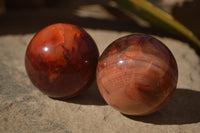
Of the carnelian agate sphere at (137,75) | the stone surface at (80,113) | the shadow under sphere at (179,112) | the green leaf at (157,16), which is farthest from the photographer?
the green leaf at (157,16)

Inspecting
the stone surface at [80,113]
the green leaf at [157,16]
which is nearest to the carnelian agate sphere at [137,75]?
the stone surface at [80,113]

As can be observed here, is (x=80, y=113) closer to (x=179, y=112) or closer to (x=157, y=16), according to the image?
(x=179, y=112)

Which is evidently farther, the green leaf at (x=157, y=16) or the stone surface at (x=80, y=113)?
the green leaf at (x=157, y=16)

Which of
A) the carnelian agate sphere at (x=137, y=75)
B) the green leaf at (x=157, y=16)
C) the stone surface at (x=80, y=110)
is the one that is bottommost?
the stone surface at (x=80, y=110)

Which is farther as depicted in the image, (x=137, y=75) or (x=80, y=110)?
(x=80, y=110)

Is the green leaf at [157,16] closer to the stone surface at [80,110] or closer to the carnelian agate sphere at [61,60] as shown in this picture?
the stone surface at [80,110]

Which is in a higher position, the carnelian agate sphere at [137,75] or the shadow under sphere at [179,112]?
the carnelian agate sphere at [137,75]

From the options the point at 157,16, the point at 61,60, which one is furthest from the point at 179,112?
the point at 157,16
